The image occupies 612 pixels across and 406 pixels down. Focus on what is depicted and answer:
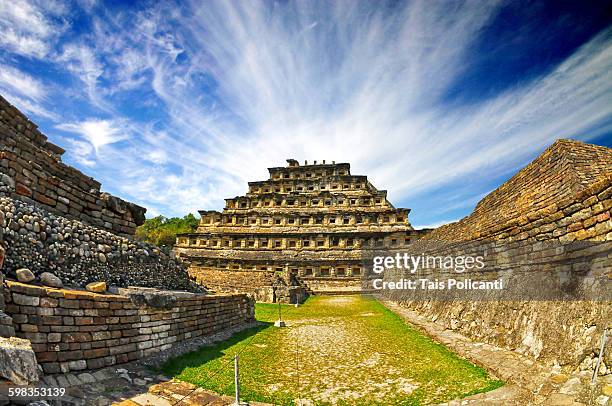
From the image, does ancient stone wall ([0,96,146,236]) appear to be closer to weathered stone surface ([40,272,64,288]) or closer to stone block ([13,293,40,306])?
weathered stone surface ([40,272,64,288])

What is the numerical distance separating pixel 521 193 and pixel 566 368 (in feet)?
23.7

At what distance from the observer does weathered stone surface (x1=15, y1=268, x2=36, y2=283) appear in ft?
16.4

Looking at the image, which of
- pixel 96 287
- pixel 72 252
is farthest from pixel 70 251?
pixel 96 287

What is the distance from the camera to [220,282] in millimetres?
24297

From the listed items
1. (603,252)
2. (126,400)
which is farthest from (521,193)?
(126,400)

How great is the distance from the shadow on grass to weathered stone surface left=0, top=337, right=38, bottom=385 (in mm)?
2979

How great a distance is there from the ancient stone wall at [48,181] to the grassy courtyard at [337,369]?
4.36 m

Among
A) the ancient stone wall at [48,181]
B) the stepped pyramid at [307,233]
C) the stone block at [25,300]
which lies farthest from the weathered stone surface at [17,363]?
the stepped pyramid at [307,233]

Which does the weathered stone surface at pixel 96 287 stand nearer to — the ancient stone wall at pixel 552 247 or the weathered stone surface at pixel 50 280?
the weathered stone surface at pixel 50 280

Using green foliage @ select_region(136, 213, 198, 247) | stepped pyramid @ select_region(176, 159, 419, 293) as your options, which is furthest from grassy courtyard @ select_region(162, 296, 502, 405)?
green foliage @ select_region(136, 213, 198, 247)

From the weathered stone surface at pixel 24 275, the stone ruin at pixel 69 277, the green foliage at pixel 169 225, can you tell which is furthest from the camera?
the green foliage at pixel 169 225

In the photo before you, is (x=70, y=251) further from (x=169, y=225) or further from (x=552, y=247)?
(x=169, y=225)

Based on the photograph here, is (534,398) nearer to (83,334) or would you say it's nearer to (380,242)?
(83,334)

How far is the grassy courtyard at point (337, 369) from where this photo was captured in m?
5.08
